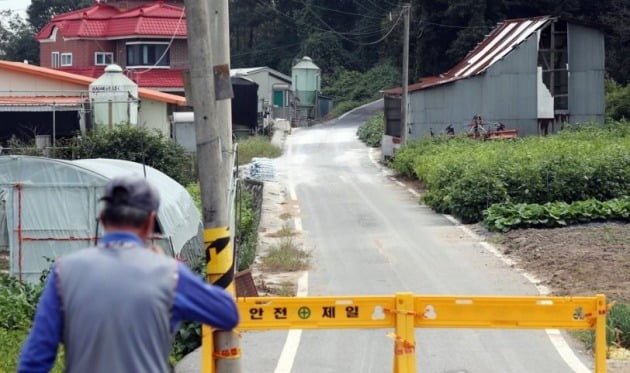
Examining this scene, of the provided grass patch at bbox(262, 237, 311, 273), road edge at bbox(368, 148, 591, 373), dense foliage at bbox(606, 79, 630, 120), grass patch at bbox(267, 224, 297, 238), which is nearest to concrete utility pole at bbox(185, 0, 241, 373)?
road edge at bbox(368, 148, 591, 373)

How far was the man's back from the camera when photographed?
398cm

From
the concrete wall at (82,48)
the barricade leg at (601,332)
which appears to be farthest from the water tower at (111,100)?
the barricade leg at (601,332)

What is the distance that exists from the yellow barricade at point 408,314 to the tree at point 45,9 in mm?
86423

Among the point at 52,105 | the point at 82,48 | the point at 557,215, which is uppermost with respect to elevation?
the point at 82,48

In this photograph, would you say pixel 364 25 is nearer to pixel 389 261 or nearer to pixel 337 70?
pixel 337 70

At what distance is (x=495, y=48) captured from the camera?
46.4 m

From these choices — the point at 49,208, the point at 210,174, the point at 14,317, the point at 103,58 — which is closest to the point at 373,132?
the point at 103,58

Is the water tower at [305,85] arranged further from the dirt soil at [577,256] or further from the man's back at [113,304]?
the man's back at [113,304]

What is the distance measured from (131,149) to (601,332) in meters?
26.2

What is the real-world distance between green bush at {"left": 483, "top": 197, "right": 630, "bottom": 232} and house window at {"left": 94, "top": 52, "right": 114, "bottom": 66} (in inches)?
1487

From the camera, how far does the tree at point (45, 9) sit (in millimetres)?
91250

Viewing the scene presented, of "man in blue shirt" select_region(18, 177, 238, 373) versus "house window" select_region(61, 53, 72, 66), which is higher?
"house window" select_region(61, 53, 72, 66)

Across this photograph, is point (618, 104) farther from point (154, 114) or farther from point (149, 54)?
point (149, 54)

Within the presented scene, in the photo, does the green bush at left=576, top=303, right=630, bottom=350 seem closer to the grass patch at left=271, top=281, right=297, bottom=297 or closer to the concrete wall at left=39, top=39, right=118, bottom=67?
the grass patch at left=271, top=281, right=297, bottom=297
